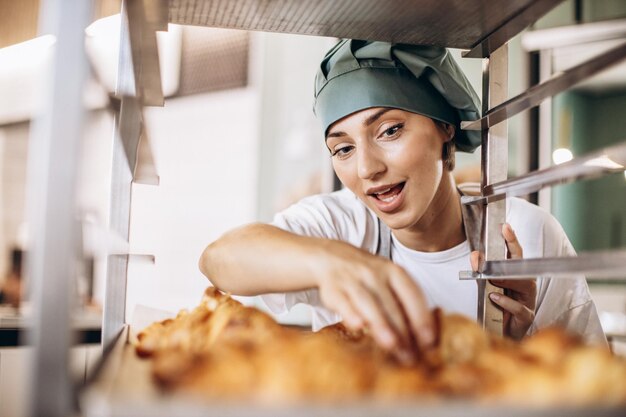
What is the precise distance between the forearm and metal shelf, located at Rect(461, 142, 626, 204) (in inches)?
14.5

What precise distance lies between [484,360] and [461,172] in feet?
6.70

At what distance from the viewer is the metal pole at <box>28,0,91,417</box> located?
0.53m

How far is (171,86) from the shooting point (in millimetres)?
4637

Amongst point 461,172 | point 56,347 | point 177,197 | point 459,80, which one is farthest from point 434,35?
point 177,197

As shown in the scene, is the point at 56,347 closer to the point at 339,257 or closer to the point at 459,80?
the point at 339,257

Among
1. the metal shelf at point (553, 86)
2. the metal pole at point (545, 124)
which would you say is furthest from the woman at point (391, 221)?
the metal pole at point (545, 124)

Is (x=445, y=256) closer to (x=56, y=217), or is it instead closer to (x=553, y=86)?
(x=553, y=86)

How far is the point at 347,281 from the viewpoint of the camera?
68 centimetres

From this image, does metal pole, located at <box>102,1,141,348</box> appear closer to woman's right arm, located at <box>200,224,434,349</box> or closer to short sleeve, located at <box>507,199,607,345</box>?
woman's right arm, located at <box>200,224,434,349</box>

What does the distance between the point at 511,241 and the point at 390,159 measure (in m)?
0.34

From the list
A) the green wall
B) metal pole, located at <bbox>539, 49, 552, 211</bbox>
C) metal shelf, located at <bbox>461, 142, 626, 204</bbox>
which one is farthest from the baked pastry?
the green wall

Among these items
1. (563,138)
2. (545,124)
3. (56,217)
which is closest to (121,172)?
(56,217)

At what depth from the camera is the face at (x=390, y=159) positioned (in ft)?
4.39

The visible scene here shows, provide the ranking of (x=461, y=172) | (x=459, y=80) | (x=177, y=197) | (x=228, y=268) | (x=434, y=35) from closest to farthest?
1. (x=228, y=268)
2. (x=434, y=35)
3. (x=459, y=80)
4. (x=461, y=172)
5. (x=177, y=197)
